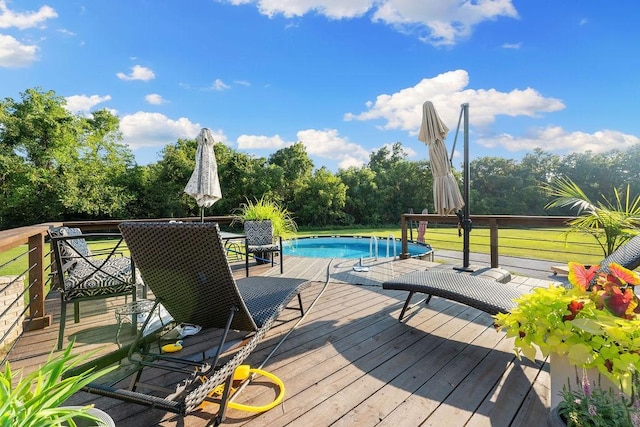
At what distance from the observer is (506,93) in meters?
19.5

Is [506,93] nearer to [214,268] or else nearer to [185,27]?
[185,27]

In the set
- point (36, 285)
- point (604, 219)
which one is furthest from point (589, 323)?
point (36, 285)

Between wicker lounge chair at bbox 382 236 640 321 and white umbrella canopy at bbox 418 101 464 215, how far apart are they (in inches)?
68.2

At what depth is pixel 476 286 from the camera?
2.49 m

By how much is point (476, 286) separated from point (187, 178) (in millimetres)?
17871

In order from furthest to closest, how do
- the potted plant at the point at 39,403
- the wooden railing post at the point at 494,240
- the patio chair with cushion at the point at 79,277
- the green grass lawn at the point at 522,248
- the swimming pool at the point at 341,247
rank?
1. the swimming pool at the point at 341,247
2. the green grass lawn at the point at 522,248
3. the wooden railing post at the point at 494,240
4. the patio chair with cushion at the point at 79,277
5. the potted plant at the point at 39,403

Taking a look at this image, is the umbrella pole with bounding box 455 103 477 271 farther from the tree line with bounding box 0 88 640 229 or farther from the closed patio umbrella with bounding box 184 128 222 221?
the tree line with bounding box 0 88 640 229

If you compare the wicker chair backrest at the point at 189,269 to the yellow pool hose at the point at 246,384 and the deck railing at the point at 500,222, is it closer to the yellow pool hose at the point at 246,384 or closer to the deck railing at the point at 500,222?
the yellow pool hose at the point at 246,384

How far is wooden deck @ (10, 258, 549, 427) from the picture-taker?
159 cm

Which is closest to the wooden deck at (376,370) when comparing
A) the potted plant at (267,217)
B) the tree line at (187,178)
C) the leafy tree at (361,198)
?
the potted plant at (267,217)

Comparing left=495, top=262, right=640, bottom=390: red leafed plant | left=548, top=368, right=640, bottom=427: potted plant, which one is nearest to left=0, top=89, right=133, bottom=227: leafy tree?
left=495, top=262, right=640, bottom=390: red leafed plant

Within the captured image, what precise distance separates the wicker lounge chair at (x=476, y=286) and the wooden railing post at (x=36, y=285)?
3.08 m

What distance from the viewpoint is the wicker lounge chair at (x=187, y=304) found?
1.54 meters

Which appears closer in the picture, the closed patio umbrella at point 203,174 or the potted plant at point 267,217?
the closed patio umbrella at point 203,174
